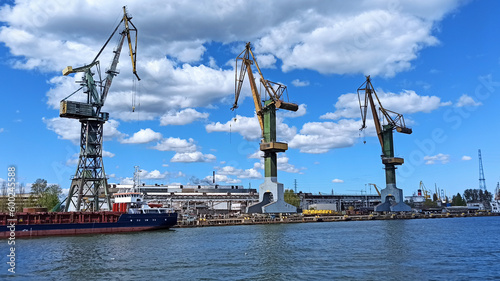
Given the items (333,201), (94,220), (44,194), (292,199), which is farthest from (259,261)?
(333,201)

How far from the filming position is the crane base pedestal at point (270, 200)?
110m

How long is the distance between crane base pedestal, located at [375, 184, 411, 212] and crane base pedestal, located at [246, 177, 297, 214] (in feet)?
159

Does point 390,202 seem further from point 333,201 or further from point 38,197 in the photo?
point 38,197

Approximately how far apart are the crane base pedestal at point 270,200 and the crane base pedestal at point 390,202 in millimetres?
48316

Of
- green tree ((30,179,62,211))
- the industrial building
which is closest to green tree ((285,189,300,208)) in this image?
the industrial building

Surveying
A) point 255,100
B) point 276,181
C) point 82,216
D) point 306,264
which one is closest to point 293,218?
point 276,181

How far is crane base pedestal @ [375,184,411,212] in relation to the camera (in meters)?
147

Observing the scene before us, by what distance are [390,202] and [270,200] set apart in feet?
186

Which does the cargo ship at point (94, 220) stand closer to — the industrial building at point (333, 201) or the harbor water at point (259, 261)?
the harbor water at point (259, 261)

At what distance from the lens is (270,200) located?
114688 mm

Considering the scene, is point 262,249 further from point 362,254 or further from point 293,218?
point 293,218

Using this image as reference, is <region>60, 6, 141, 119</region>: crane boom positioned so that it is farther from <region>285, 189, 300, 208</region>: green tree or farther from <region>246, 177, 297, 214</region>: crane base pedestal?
<region>285, 189, 300, 208</region>: green tree

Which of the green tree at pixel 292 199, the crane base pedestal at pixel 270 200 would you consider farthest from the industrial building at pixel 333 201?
the crane base pedestal at pixel 270 200

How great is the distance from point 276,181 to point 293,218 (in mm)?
10860
